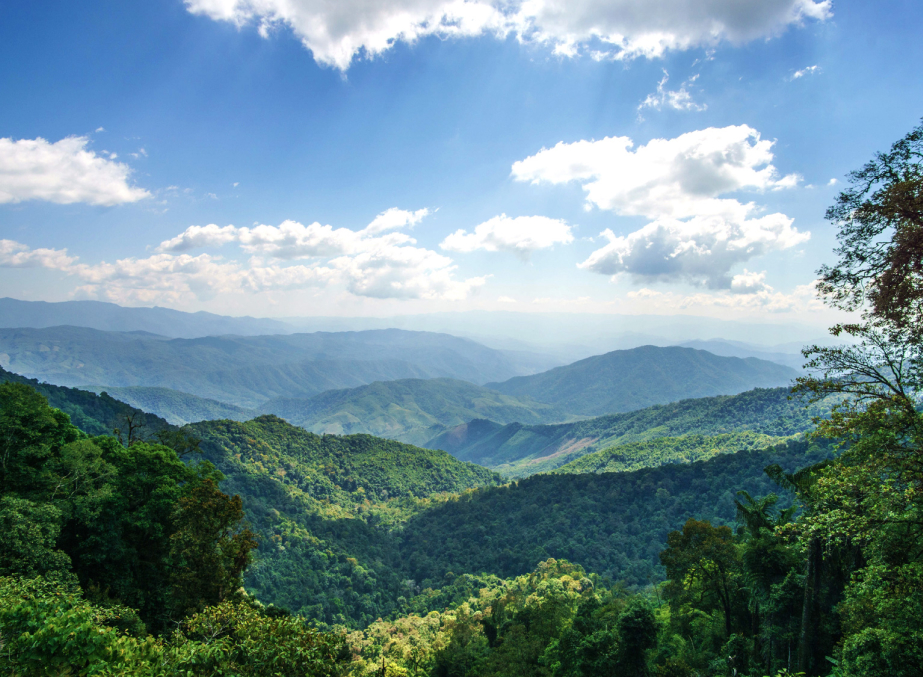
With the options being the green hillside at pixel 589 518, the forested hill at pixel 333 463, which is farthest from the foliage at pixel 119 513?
the forested hill at pixel 333 463

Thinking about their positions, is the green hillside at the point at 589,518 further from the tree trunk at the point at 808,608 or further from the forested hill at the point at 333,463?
the tree trunk at the point at 808,608

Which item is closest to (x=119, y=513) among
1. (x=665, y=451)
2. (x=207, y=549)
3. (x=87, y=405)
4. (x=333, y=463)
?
(x=207, y=549)

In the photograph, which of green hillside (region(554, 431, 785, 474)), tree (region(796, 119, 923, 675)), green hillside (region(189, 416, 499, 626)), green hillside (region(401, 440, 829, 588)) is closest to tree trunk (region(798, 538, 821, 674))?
tree (region(796, 119, 923, 675))

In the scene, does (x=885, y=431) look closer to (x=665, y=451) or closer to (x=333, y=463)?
(x=333, y=463)

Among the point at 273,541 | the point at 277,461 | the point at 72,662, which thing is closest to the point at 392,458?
the point at 277,461

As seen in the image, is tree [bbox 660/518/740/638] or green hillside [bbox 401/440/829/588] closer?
tree [bbox 660/518/740/638]

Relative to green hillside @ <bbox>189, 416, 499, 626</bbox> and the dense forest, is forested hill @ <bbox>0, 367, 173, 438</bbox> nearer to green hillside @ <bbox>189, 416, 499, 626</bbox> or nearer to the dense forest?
green hillside @ <bbox>189, 416, 499, 626</bbox>

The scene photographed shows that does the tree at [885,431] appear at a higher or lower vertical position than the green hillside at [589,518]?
higher

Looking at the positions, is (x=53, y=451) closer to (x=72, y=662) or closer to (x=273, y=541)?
(x=72, y=662)
